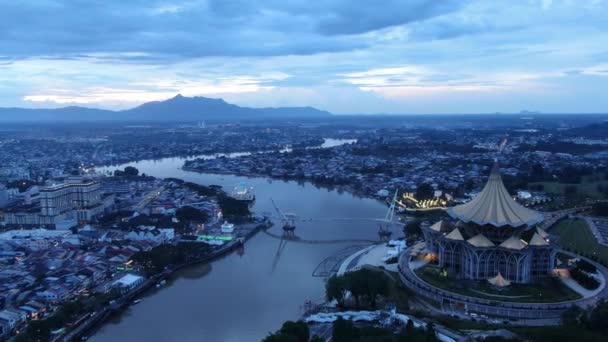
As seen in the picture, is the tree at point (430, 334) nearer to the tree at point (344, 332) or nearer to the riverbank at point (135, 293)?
the tree at point (344, 332)

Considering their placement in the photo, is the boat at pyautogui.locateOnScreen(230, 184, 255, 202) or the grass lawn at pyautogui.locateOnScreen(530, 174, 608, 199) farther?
the boat at pyautogui.locateOnScreen(230, 184, 255, 202)

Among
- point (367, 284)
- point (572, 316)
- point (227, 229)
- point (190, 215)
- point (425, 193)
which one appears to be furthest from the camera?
point (425, 193)

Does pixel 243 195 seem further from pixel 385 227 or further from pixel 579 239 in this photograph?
pixel 579 239

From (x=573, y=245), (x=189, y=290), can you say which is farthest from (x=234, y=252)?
(x=573, y=245)

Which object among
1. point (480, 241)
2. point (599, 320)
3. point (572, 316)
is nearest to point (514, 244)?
point (480, 241)

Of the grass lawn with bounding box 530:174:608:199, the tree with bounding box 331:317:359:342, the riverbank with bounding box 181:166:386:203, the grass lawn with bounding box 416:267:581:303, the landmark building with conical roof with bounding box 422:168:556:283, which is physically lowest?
the riverbank with bounding box 181:166:386:203

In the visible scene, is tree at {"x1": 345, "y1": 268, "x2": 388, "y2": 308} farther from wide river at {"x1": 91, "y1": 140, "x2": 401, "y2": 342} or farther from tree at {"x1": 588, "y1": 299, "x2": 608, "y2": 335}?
tree at {"x1": 588, "y1": 299, "x2": 608, "y2": 335}

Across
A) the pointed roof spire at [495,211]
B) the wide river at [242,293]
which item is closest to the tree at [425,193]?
Result: the wide river at [242,293]

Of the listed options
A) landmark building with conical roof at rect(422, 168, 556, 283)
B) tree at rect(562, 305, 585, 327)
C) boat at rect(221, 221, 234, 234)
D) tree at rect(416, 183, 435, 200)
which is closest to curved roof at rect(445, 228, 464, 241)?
landmark building with conical roof at rect(422, 168, 556, 283)
